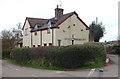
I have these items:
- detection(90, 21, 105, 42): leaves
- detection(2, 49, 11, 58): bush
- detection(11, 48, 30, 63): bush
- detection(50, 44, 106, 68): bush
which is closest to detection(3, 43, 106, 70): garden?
detection(50, 44, 106, 68): bush

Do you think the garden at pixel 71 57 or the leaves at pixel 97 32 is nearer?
the garden at pixel 71 57

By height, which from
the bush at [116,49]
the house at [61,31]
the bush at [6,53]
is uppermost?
the house at [61,31]

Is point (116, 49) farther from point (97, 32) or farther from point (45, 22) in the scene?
point (45, 22)

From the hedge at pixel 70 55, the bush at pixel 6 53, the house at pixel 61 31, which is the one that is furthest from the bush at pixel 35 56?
the bush at pixel 6 53

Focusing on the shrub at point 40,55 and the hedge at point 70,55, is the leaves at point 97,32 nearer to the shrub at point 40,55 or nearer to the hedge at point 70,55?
the shrub at point 40,55

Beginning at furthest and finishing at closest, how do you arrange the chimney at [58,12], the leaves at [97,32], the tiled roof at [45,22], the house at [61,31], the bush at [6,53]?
1. the leaves at [97,32]
2. the bush at [6,53]
3. the chimney at [58,12]
4. the tiled roof at [45,22]
5. the house at [61,31]

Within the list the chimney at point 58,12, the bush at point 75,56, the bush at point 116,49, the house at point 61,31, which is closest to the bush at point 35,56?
the bush at point 75,56

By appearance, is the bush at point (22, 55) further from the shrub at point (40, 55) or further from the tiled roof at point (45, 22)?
the tiled roof at point (45, 22)

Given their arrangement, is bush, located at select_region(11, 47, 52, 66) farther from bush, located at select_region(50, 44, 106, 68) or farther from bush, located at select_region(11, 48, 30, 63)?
bush, located at select_region(50, 44, 106, 68)

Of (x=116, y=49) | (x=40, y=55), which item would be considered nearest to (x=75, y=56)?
(x=40, y=55)

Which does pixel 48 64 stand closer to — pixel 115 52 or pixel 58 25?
pixel 58 25

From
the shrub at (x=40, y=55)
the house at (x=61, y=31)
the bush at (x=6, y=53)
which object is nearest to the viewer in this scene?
the shrub at (x=40, y=55)

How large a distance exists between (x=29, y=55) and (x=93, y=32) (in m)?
25.8

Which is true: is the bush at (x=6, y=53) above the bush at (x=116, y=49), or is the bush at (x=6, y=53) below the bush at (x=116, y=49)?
below
